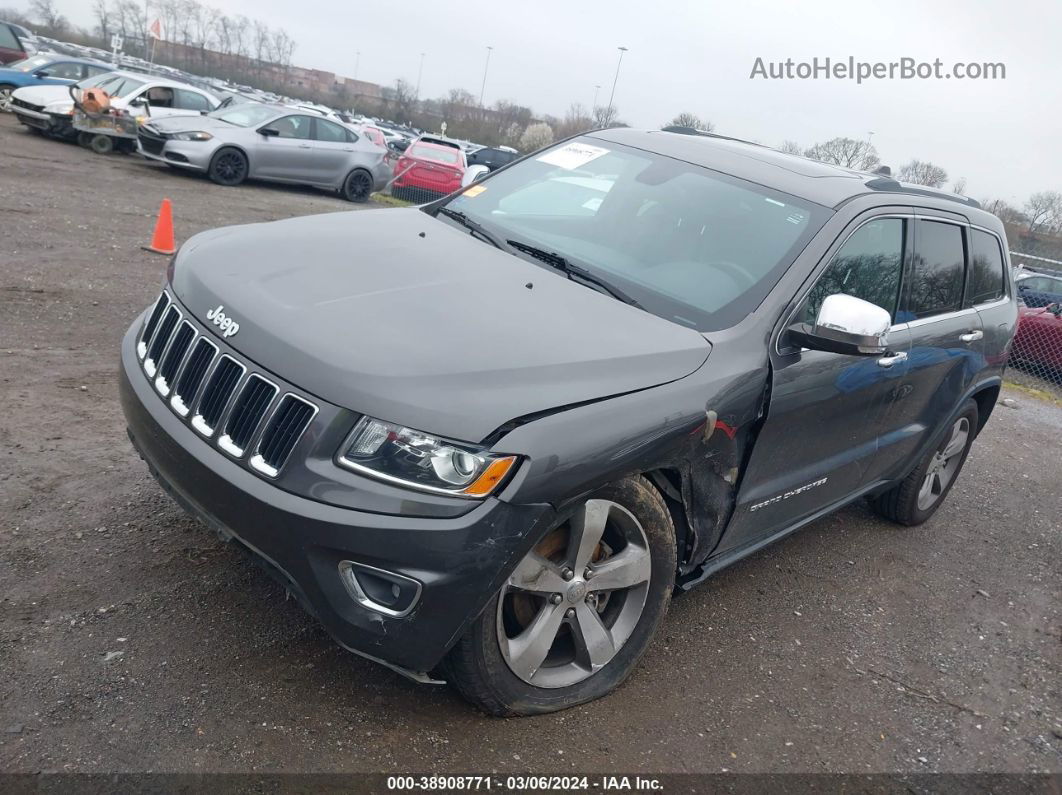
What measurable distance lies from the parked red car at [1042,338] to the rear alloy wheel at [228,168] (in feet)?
42.2

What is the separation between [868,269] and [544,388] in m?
1.96

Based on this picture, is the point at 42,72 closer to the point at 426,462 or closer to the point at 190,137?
the point at 190,137

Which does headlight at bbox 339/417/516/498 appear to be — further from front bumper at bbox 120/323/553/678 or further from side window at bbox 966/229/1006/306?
side window at bbox 966/229/1006/306

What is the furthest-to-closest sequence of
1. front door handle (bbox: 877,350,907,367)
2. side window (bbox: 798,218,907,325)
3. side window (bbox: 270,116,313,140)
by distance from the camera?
side window (bbox: 270,116,313,140) → front door handle (bbox: 877,350,907,367) → side window (bbox: 798,218,907,325)

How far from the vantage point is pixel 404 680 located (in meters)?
3.01

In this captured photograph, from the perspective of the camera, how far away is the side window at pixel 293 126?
15.5 metres

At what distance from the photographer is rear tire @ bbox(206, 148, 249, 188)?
14.7m

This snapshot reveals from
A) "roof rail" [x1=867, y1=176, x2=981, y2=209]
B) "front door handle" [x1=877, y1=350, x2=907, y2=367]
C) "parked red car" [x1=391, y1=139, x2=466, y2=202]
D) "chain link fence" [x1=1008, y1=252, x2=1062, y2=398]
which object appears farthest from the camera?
"parked red car" [x1=391, y1=139, x2=466, y2=202]

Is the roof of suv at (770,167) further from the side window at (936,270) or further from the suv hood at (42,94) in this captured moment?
the suv hood at (42,94)

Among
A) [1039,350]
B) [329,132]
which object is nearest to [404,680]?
[1039,350]

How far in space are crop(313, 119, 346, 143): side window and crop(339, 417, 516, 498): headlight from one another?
14927 millimetres

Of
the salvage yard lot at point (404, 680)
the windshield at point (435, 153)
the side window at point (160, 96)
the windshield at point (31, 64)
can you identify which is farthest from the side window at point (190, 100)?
the salvage yard lot at point (404, 680)

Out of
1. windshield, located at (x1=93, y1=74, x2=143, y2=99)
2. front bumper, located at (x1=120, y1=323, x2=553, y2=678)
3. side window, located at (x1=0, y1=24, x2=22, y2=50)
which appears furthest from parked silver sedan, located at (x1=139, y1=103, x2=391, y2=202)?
front bumper, located at (x1=120, y1=323, x2=553, y2=678)

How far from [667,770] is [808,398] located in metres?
1.47
